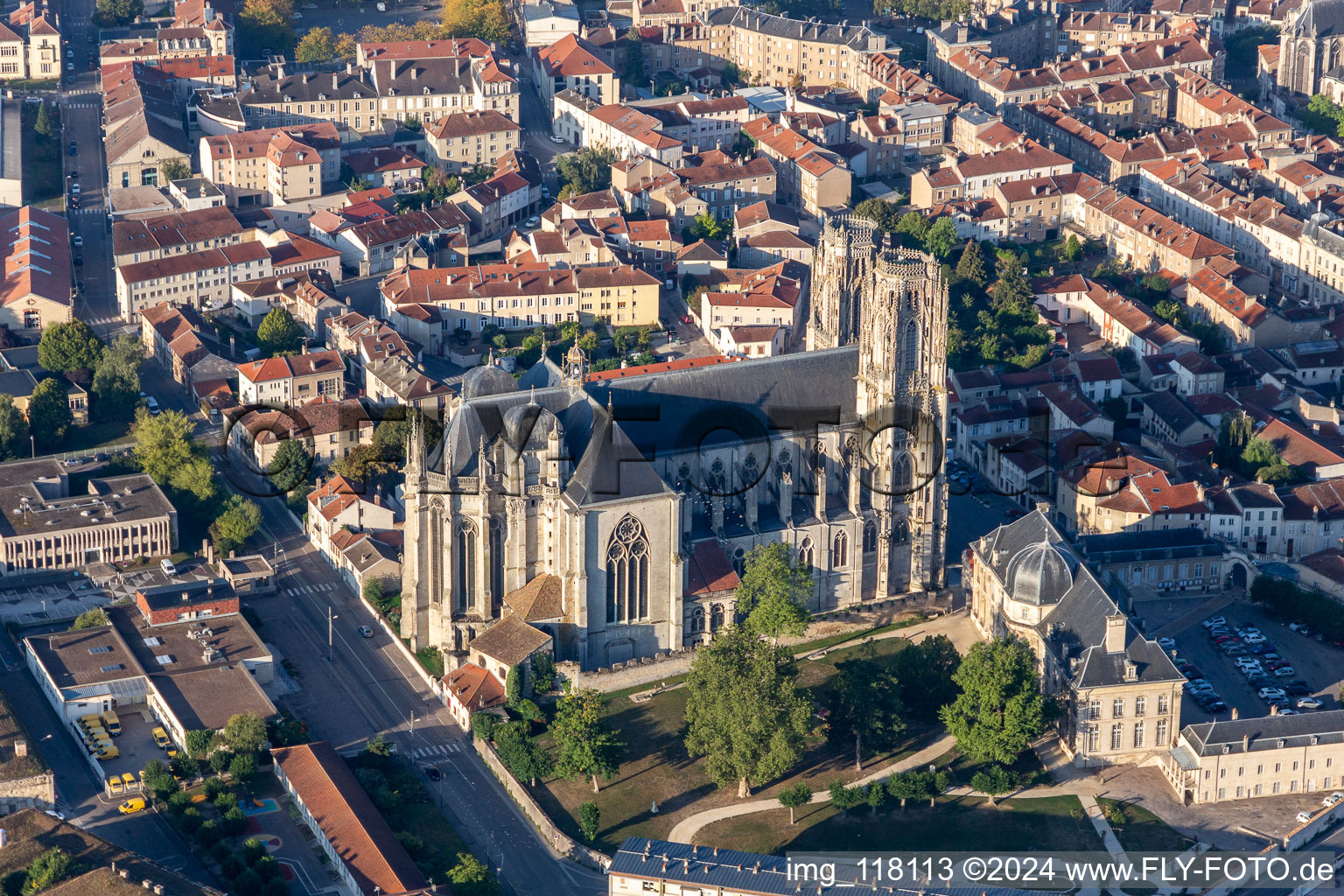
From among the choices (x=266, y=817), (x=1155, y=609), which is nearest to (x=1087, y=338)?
(x=1155, y=609)

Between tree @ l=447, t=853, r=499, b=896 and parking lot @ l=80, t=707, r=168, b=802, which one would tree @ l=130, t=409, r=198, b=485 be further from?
tree @ l=447, t=853, r=499, b=896

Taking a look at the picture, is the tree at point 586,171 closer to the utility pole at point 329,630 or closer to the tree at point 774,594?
the utility pole at point 329,630

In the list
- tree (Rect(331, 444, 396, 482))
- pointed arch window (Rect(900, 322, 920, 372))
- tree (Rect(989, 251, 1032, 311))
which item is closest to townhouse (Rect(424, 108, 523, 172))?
tree (Rect(989, 251, 1032, 311))

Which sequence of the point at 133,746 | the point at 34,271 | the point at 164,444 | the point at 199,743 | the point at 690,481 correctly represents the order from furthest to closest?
1. the point at 34,271
2. the point at 164,444
3. the point at 690,481
4. the point at 133,746
5. the point at 199,743

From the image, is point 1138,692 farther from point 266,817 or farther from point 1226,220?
point 1226,220

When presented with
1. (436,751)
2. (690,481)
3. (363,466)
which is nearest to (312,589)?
(363,466)

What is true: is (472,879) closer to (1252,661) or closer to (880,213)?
(1252,661)
